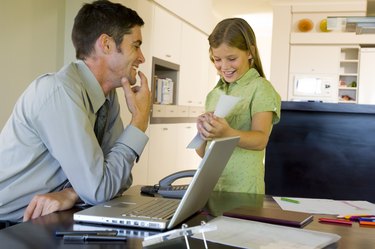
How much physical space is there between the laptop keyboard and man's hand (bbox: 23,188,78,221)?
19cm

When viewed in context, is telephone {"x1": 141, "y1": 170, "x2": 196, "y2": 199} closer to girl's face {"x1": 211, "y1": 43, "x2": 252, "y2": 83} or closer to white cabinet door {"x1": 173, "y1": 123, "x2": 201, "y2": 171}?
girl's face {"x1": 211, "y1": 43, "x2": 252, "y2": 83}

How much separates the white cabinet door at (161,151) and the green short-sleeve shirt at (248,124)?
2.42 m

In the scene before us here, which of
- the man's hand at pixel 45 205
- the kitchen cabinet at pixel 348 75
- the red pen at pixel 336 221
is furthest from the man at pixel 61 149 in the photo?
the kitchen cabinet at pixel 348 75

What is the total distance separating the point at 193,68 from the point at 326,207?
409 cm

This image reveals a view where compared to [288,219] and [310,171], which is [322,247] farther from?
[310,171]

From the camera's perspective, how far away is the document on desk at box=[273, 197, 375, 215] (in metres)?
1.15

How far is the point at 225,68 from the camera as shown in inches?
64.9

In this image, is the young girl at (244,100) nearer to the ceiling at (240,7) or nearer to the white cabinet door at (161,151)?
the white cabinet door at (161,151)

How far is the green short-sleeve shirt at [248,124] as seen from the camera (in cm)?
158

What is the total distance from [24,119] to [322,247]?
0.83 meters

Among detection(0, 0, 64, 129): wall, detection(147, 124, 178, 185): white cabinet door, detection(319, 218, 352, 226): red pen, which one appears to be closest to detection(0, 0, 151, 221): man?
detection(319, 218, 352, 226): red pen

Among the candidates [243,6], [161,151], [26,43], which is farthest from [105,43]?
[243,6]

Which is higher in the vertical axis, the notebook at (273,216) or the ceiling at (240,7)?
the ceiling at (240,7)

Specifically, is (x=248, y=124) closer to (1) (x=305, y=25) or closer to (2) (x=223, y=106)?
(2) (x=223, y=106)
